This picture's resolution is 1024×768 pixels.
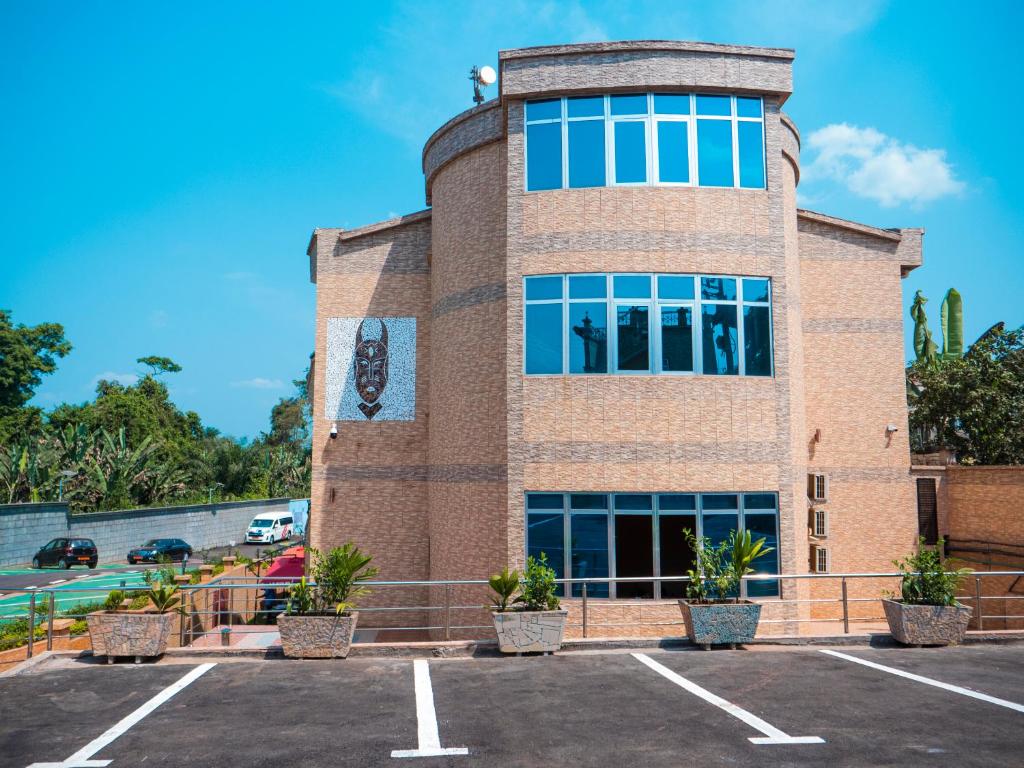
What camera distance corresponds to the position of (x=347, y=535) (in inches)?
749

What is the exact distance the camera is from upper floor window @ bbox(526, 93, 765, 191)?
1547 centimetres

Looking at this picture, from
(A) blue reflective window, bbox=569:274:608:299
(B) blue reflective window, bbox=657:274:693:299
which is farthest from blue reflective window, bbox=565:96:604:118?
(B) blue reflective window, bbox=657:274:693:299

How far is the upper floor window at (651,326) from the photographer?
1506cm

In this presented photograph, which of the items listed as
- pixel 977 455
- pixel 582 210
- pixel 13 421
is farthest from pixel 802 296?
pixel 13 421

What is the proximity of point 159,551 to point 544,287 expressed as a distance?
1231 inches

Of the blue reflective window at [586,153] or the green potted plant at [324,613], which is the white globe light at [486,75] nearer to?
the blue reflective window at [586,153]

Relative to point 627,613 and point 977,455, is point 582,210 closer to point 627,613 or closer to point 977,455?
point 627,613

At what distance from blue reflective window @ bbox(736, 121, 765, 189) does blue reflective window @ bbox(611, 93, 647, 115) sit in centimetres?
201

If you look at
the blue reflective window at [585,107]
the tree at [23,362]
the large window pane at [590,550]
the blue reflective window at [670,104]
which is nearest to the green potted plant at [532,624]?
the large window pane at [590,550]

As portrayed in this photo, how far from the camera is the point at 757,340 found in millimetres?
15375

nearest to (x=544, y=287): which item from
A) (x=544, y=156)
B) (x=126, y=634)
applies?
(x=544, y=156)

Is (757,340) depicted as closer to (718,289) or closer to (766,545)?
(718,289)

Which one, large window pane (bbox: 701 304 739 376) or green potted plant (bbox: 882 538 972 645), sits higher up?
large window pane (bbox: 701 304 739 376)

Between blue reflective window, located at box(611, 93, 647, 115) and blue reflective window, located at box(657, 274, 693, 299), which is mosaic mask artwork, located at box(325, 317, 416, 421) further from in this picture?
blue reflective window, located at box(611, 93, 647, 115)
